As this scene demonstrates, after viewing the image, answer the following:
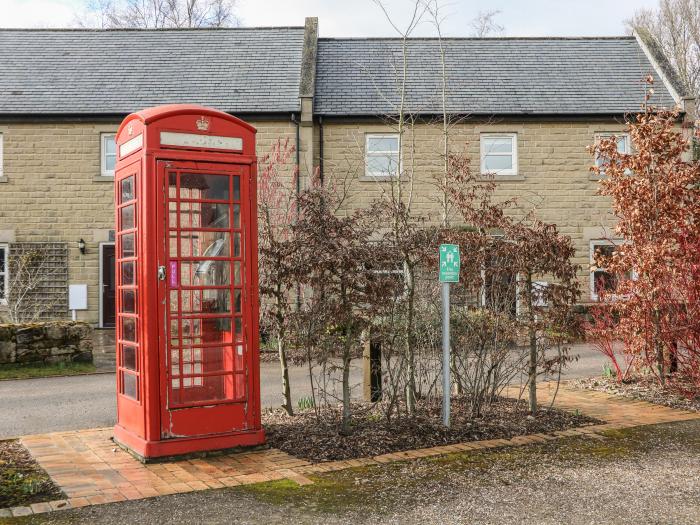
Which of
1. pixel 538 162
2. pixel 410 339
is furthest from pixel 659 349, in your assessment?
pixel 538 162

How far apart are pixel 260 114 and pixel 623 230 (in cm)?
1125

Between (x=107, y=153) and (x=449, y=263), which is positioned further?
(x=107, y=153)

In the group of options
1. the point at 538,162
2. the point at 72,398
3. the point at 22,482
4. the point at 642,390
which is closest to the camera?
the point at 22,482

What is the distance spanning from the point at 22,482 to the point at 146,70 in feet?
56.2

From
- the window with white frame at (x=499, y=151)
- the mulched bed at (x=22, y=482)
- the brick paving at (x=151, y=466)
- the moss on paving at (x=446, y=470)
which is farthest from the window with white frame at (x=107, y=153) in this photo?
the moss on paving at (x=446, y=470)

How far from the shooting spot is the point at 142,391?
6324mm

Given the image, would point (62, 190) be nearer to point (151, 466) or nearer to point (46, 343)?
point (46, 343)

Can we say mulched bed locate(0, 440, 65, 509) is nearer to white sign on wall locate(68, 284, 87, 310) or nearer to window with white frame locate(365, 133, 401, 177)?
white sign on wall locate(68, 284, 87, 310)

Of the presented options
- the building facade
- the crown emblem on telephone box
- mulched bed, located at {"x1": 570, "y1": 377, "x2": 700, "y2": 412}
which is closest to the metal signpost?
the crown emblem on telephone box

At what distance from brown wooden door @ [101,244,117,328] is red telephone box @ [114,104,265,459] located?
12878 millimetres

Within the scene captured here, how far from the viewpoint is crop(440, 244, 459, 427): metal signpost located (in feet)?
23.0

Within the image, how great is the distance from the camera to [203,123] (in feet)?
21.2

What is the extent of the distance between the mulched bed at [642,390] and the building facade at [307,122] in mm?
8470

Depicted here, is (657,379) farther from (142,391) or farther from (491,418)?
(142,391)
